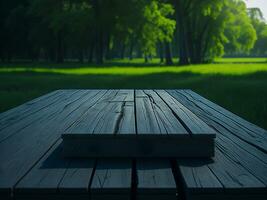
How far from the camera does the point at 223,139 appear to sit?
3385 mm

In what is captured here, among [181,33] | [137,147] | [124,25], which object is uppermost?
[124,25]

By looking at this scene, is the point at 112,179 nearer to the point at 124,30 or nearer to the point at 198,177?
the point at 198,177

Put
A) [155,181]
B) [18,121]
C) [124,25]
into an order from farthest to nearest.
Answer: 1. [124,25]
2. [18,121]
3. [155,181]

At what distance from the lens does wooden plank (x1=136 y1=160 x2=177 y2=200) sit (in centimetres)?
212

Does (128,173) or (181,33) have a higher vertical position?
(181,33)

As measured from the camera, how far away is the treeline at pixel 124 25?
3588 cm

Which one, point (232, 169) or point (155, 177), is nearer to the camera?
point (155, 177)

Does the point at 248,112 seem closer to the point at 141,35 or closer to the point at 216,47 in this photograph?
the point at 141,35

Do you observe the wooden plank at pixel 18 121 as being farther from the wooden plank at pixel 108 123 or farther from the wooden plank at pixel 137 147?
the wooden plank at pixel 137 147

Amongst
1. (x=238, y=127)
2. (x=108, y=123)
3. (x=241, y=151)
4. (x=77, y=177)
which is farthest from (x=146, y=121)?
(x=238, y=127)

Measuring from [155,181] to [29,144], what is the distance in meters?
1.39

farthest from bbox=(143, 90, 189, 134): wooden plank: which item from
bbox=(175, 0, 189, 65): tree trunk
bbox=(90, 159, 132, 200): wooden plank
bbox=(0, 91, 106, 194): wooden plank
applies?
bbox=(175, 0, 189, 65): tree trunk

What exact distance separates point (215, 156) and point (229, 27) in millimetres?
51569

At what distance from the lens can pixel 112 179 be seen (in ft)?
7.47
